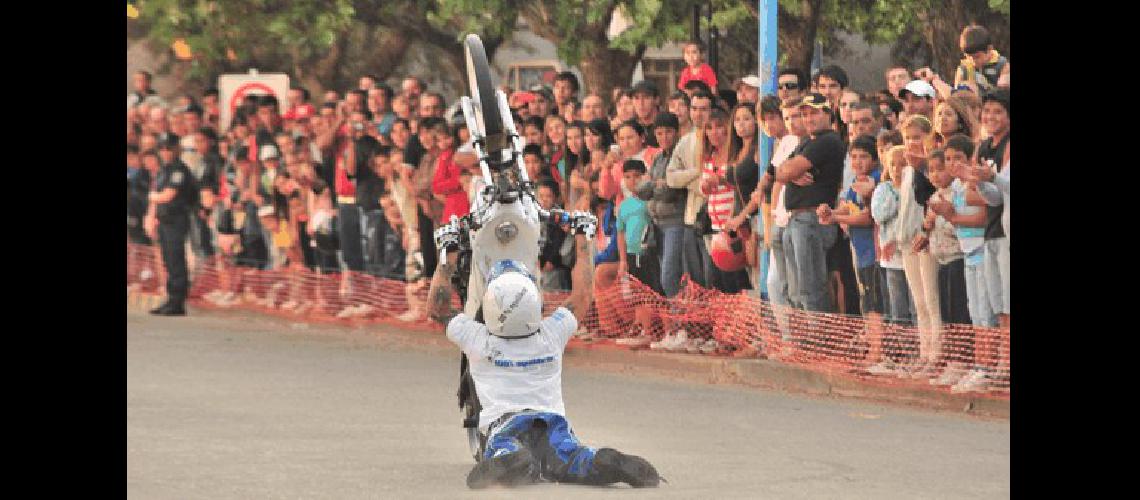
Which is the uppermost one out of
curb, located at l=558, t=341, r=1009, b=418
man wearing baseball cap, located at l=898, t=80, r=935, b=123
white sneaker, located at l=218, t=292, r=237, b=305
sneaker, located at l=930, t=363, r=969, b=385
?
man wearing baseball cap, located at l=898, t=80, r=935, b=123

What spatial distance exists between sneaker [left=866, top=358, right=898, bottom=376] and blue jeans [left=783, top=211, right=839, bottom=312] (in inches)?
36.5

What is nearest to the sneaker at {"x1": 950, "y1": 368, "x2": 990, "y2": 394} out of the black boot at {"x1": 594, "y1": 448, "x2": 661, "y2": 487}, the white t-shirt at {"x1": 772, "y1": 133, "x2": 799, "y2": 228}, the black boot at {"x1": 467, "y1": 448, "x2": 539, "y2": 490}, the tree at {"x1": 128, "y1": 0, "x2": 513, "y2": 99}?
the white t-shirt at {"x1": 772, "y1": 133, "x2": 799, "y2": 228}

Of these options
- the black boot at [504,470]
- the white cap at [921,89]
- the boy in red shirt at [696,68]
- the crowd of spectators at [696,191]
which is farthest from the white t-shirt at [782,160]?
the black boot at [504,470]

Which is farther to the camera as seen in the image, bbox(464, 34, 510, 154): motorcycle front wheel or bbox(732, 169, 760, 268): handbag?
bbox(732, 169, 760, 268): handbag

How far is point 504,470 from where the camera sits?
945 cm

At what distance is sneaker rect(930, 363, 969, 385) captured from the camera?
41.9 ft

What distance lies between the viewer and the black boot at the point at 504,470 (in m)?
9.44

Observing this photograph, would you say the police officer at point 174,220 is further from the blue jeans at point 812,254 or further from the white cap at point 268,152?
the blue jeans at point 812,254

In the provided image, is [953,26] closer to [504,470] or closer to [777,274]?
[777,274]

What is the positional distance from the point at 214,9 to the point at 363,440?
13109mm

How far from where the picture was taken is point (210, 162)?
21.6 metres

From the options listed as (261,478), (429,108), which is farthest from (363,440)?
(429,108)

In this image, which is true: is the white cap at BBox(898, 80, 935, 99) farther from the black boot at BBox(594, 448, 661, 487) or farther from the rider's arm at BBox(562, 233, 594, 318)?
the black boot at BBox(594, 448, 661, 487)

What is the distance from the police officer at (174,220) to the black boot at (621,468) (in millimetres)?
11850
